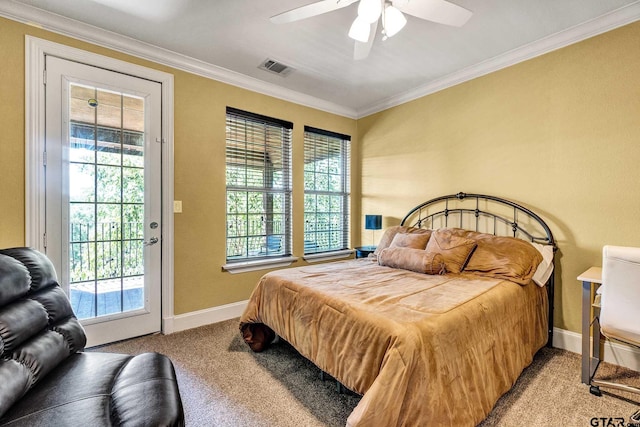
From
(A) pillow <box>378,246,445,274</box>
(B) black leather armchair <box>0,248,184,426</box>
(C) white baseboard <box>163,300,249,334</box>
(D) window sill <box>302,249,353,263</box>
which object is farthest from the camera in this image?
(D) window sill <box>302,249,353,263</box>

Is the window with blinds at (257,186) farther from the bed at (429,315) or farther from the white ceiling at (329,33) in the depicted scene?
the bed at (429,315)

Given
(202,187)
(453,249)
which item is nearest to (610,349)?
(453,249)

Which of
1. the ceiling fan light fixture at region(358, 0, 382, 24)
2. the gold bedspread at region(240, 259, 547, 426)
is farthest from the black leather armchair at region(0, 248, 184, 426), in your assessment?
the ceiling fan light fixture at region(358, 0, 382, 24)

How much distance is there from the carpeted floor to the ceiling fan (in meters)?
2.29

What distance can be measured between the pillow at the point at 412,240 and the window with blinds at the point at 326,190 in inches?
50.8

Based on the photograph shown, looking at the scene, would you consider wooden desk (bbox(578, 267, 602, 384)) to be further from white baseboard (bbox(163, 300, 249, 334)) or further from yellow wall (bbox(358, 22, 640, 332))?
white baseboard (bbox(163, 300, 249, 334))

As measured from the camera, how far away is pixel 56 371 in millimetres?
1303

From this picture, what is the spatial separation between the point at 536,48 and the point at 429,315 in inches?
103

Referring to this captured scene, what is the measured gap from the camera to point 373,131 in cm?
404

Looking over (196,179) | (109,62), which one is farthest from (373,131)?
(109,62)

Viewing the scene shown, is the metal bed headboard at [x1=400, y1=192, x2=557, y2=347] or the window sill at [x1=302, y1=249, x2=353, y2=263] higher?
the metal bed headboard at [x1=400, y1=192, x2=557, y2=347]

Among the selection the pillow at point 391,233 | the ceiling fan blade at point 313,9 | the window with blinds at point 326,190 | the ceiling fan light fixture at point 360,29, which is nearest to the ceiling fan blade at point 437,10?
the ceiling fan light fixture at point 360,29

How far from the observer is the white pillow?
2.28 metres

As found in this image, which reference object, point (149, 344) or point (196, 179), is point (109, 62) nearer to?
point (196, 179)
